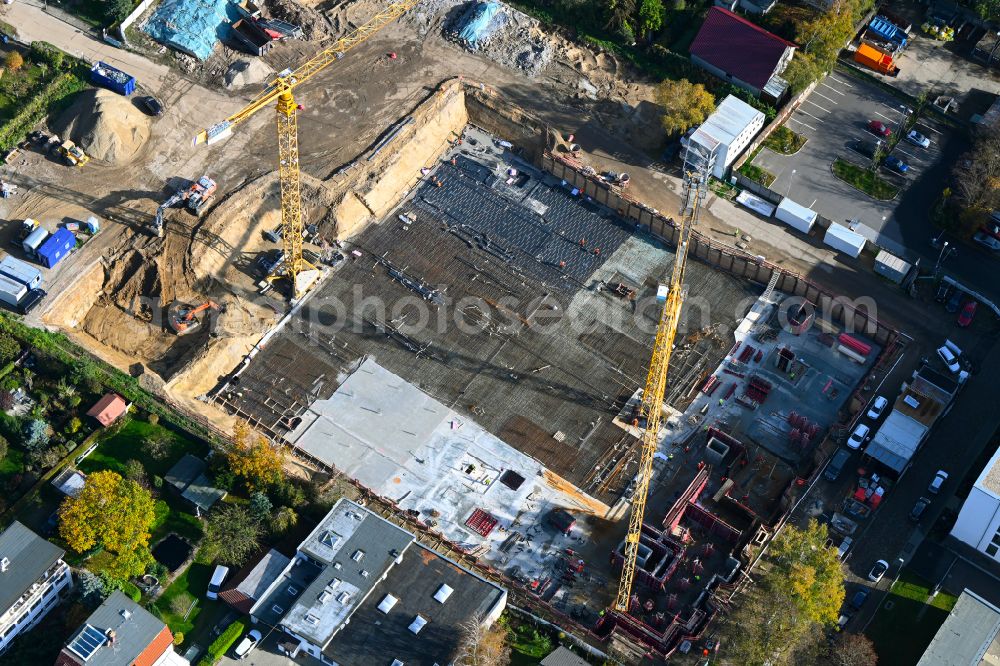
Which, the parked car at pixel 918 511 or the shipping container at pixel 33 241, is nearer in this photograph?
Answer: the parked car at pixel 918 511

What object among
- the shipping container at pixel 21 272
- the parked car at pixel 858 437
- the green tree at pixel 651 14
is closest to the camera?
the parked car at pixel 858 437

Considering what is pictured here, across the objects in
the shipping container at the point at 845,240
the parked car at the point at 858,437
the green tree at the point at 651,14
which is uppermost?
the green tree at the point at 651,14

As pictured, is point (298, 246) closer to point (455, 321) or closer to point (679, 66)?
point (455, 321)

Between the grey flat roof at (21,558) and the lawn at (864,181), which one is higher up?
the lawn at (864,181)

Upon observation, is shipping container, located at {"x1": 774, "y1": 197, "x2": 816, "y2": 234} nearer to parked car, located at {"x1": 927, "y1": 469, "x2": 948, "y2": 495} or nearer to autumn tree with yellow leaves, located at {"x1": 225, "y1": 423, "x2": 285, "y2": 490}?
parked car, located at {"x1": 927, "y1": 469, "x2": 948, "y2": 495}

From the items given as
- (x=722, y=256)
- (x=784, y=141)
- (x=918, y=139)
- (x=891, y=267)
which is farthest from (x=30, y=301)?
(x=918, y=139)

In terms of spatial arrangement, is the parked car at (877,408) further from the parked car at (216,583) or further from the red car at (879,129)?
the parked car at (216,583)

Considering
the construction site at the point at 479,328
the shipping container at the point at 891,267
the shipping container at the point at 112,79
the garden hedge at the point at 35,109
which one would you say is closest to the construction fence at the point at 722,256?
the construction site at the point at 479,328
